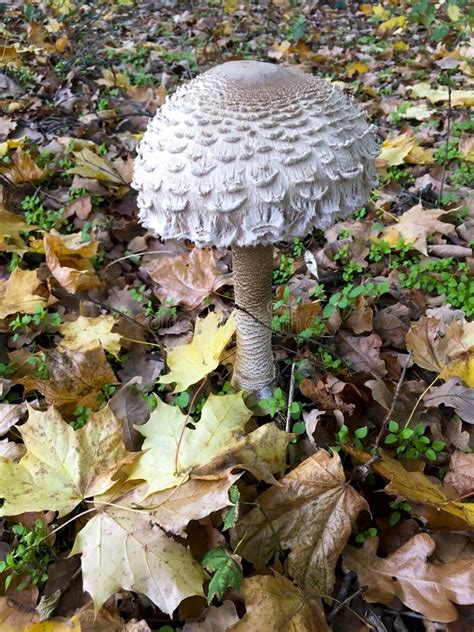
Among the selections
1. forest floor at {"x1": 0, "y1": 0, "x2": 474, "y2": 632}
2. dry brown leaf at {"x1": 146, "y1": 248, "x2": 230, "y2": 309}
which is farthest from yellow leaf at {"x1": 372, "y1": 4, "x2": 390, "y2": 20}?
dry brown leaf at {"x1": 146, "y1": 248, "x2": 230, "y2": 309}

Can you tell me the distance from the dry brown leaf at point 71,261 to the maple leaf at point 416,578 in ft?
6.25

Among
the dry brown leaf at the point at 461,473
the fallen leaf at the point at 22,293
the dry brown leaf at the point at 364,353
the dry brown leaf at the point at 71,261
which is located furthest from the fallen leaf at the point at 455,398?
the fallen leaf at the point at 22,293

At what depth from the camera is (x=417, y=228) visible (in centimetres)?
300

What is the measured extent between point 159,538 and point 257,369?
3.18ft

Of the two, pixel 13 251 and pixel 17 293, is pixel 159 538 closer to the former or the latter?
pixel 17 293

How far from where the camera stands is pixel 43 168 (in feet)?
11.9

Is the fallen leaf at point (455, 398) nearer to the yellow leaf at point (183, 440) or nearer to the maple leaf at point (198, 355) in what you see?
the yellow leaf at point (183, 440)

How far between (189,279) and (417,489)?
5.67 ft

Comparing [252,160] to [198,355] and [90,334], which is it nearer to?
[198,355]

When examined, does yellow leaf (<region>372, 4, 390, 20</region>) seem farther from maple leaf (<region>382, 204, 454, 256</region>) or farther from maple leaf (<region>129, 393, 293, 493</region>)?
maple leaf (<region>129, 393, 293, 493</region>)

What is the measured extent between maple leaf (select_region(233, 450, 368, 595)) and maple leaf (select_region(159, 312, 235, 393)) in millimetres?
632

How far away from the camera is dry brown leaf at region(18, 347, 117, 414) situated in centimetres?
213

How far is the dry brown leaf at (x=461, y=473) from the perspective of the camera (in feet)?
5.83

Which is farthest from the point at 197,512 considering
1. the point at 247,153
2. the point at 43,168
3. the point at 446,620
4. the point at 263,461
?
the point at 43,168
